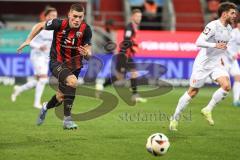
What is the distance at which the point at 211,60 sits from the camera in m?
12.9

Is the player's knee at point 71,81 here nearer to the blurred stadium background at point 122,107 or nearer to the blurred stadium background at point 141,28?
the blurred stadium background at point 122,107

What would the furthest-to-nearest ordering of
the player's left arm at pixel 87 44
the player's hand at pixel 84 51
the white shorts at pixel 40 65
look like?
the white shorts at pixel 40 65 < the player's left arm at pixel 87 44 < the player's hand at pixel 84 51

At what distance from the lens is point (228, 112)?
1652 centimetres

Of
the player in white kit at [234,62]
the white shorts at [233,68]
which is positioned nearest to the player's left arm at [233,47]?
the player in white kit at [234,62]

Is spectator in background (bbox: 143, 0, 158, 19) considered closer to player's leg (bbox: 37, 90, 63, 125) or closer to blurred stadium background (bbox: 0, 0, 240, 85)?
blurred stadium background (bbox: 0, 0, 240, 85)

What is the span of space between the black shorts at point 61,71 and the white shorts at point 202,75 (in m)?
2.35

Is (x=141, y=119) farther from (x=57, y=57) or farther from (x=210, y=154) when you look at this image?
(x=210, y=154)

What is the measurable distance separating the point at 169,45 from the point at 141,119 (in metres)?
10.4

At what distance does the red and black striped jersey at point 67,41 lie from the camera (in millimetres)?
11969

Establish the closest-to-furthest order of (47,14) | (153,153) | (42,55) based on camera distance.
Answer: (153,153) < (47,14) < (42,55)

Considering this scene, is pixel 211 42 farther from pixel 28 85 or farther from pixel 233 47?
pixel 28 85

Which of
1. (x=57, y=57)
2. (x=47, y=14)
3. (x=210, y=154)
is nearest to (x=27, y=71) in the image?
(x=47, y=14)

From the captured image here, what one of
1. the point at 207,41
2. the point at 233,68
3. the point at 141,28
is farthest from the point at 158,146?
the point at 141,28

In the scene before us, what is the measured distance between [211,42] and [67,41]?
9.62ft
